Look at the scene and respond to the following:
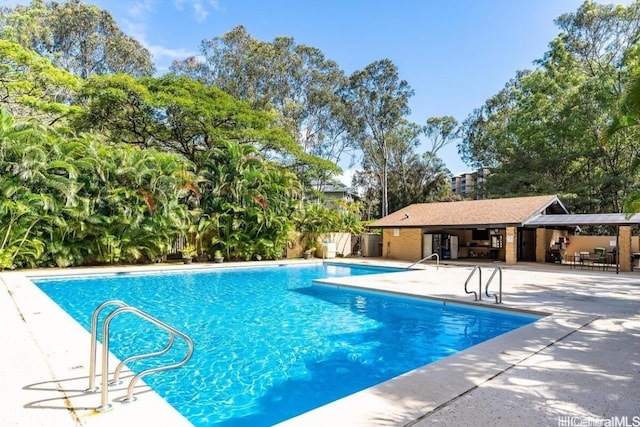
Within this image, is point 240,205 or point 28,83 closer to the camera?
point 240,205

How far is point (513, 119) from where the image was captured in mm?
32156

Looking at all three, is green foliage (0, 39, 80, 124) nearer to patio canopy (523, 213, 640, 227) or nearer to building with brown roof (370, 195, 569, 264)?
building with brown roof (370, 195, 569, 264)

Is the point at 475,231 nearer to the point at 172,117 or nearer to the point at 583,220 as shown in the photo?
the point at 583,220

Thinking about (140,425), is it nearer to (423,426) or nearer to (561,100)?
(423,426)

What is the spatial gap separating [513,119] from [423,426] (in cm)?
3422

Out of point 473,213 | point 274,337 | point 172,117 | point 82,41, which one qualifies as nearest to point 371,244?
point 473,213

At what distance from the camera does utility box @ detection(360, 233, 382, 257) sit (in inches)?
1048

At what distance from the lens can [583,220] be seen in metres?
18.8

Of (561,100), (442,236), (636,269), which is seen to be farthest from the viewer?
(561,100)

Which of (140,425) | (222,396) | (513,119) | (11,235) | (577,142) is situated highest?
(513,119)

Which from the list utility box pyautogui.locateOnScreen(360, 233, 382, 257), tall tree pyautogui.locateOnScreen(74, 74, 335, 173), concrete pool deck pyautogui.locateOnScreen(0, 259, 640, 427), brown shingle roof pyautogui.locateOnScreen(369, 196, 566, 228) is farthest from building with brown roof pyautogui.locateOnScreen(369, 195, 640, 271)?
concrete pool deck pyautogui.locateOnScreen(0, 259, 640, 427)

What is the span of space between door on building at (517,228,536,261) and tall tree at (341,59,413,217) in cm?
1522

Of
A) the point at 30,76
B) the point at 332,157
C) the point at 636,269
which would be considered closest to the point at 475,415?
the point at 636,269

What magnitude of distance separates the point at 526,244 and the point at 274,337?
73.7 feet
